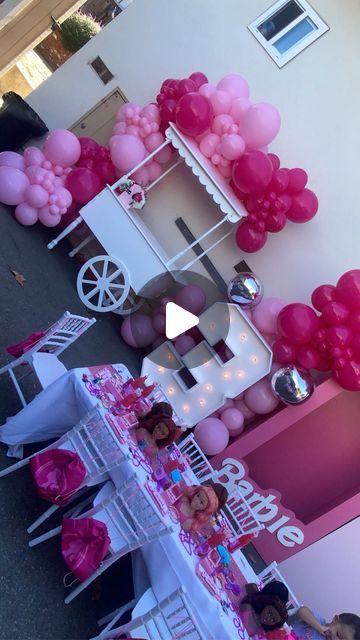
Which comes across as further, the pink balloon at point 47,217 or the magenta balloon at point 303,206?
the pink balloon at point 47,217

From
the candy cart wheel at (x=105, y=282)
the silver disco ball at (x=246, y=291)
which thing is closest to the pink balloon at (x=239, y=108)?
the silver disco ball at (x=246, y=291)

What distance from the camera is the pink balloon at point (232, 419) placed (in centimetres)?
459

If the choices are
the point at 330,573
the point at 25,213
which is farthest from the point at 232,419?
the point at 25,213

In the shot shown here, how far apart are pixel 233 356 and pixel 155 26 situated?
338 cm

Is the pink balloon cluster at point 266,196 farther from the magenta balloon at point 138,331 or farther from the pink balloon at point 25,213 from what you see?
the pink balloon at point 25,213

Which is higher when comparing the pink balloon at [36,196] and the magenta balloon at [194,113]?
the pink balloon at [36,196]

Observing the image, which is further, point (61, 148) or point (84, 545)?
point (61, 148)

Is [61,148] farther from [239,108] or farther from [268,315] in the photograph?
[268,315]

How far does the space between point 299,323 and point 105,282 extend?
1725 millimetres

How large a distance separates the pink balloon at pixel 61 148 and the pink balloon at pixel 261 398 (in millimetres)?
2558

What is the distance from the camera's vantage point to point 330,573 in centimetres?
409

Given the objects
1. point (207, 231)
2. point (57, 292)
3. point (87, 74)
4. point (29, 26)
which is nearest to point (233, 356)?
point (207, 231)

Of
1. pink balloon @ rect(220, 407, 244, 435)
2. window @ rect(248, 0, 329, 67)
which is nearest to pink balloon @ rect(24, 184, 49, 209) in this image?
pink balloon @ rect(220, 407, 244, 435)

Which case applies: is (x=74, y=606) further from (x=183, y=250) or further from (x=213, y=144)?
(x=213, y=144)
